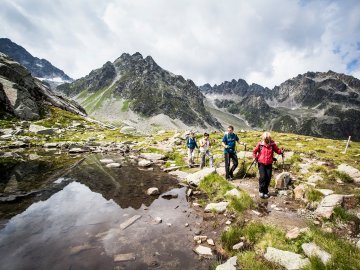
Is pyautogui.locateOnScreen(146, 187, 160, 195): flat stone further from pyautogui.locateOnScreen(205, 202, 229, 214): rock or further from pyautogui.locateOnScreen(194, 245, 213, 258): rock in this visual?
pyautogui.locateOnScreen(194, 245, 213, 258): rock

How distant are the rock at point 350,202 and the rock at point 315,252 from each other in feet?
15.2

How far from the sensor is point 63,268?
20.7 feet

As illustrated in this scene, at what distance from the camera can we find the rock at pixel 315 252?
19.2 feet

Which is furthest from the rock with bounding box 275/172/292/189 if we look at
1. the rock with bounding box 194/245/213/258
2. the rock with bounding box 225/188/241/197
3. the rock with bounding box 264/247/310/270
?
the rock with bounding box 194/245/213/258

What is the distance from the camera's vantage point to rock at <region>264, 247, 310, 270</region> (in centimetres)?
593

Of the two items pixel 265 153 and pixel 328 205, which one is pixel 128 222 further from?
pixel 328 205

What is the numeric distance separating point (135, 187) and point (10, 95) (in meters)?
61.8

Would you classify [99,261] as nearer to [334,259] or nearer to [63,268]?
[63,268]

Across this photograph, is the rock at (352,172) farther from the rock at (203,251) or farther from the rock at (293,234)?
the rock at (203,251)

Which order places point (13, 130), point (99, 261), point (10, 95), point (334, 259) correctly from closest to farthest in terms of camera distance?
point (334, 259)
point (99, 261)
point (13, 130)
point (10, 95)

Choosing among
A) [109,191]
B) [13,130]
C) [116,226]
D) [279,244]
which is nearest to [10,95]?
[13,130]

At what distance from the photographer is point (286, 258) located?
628 centimetres

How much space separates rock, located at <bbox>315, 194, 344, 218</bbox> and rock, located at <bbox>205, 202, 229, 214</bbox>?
3.67 meters

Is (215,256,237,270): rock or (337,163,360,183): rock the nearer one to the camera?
(215,256,237,270): rock
